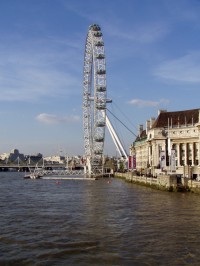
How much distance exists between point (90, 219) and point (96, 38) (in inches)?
2329

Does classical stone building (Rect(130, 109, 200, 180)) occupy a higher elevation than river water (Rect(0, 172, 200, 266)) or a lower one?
higher

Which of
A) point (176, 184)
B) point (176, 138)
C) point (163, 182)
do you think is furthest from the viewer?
point (176, 138)

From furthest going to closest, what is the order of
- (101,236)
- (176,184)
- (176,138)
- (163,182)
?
(176,138) < (163,182) < (176,184) < (101,236)

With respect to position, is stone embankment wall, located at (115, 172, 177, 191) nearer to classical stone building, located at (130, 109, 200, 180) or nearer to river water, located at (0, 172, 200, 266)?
classical stone building, located at (130, 109, 200, 180)

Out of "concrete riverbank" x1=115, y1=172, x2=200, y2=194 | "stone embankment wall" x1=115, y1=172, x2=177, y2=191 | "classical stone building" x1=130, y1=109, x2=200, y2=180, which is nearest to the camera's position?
"concrete riverbank" x1=115, y1=172, x2=200, y2=194

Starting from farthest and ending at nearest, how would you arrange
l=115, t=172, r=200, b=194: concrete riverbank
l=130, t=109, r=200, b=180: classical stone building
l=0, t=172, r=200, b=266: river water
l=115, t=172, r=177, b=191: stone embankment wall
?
l=130, t=109, r=200, b=180: classical stone building
l=115, t=172, r=177, b=191: stone embankment wall
l=115, t=172, r=200, b=194: concrete riverbank
l=0, t=172, r=200, b=266: river water

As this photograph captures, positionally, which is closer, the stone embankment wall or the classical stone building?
the stone embankment wall

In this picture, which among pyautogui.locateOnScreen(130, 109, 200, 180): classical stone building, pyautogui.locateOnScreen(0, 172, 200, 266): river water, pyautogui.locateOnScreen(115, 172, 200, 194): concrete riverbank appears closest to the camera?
pyautogui.locateOnScreen(0, 172, 200, 266): river water

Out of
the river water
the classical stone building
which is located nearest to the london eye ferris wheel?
the classical stone building

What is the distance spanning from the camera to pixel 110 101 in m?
85.0

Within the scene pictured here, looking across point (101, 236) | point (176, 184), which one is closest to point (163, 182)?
point (176, 184)

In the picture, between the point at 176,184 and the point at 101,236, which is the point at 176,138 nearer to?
the point at 176,184

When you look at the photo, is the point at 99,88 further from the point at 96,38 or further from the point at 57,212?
the point at 57,212

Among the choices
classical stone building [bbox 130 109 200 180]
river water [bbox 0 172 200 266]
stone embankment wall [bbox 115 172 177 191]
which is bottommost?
river water [bbox 0 172 200 266]
